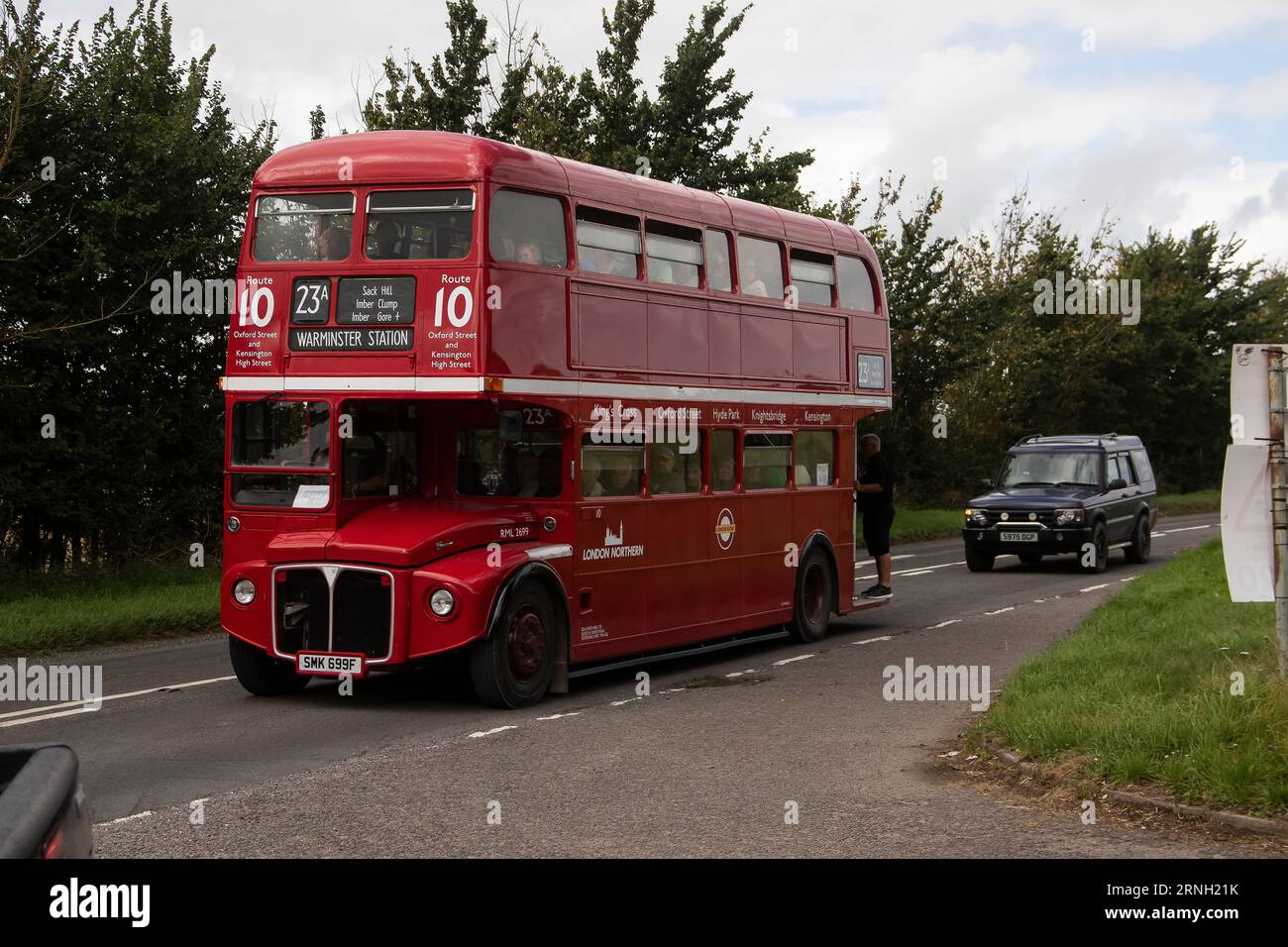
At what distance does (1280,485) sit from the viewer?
30.1 feet

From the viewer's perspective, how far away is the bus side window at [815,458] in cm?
1686

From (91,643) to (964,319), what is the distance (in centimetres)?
2550

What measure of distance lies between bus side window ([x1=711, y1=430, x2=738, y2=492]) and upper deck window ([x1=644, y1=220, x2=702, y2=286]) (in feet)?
5.27

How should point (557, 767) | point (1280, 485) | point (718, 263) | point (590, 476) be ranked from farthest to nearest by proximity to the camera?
1. point (718, 263)
2. point (590, 476)
3. point (557, 767)
4. point (1280, 485)

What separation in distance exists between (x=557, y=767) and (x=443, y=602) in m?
2.28

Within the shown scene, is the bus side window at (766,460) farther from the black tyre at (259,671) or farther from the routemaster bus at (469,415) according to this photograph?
the black tyre at (259,671)

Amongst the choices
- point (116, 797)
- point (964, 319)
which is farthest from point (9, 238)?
point (964, 319)

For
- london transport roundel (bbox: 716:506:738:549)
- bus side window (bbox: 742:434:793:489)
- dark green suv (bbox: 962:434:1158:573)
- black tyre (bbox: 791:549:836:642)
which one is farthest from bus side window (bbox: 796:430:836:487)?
dark green suv (bbox: 962:434:1158:573)

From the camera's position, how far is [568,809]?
26.8 feet

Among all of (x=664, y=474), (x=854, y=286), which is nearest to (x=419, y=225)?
(x=664, y=474)

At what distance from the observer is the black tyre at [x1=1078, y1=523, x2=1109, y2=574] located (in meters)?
25.5

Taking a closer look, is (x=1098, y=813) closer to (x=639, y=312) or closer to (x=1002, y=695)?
(x=1002, y=695)

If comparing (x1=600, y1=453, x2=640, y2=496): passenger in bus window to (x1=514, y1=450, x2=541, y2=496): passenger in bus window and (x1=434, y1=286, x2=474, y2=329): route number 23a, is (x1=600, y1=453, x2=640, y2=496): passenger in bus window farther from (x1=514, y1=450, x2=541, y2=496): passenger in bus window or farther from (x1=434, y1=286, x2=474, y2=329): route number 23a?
(x1=434, y1=286, x2=474, y2=329): route number 23a

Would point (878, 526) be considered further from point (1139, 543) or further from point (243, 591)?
point (1139, 543)
